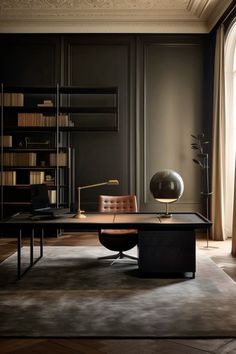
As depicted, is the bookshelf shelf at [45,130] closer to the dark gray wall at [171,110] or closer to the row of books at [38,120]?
the row of books at [38,120]

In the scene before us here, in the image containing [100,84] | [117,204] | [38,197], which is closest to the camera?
[38,197]

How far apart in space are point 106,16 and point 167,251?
469 centimetres

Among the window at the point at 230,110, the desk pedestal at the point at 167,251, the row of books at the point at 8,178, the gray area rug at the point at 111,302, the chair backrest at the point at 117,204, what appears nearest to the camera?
the gray area rug at the point at 111,302

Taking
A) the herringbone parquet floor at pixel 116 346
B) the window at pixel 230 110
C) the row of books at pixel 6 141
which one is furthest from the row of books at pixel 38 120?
the herringbone parquet floor at pixel 116 346

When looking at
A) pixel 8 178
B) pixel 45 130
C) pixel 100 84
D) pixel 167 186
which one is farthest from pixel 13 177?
pixel 167 186

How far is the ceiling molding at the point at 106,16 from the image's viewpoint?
7184mm

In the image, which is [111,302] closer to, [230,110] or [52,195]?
[52,195]

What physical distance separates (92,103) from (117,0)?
5.66 ft

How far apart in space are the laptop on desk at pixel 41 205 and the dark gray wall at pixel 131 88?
2.81 m

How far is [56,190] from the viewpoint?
7375 mm

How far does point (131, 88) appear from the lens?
25.8 ft

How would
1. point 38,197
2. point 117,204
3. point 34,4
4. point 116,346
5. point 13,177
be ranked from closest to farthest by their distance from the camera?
point 116,346
point 38,197
point 117,204
point 34,4
point 13,177

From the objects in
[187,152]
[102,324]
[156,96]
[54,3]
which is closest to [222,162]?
Answer: [187,152]

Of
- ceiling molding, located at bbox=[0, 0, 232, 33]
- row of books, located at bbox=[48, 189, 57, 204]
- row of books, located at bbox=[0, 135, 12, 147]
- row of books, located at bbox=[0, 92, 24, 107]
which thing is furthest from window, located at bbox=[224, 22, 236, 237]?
row of books, located at bbox=[0, 135, 12, 147]
